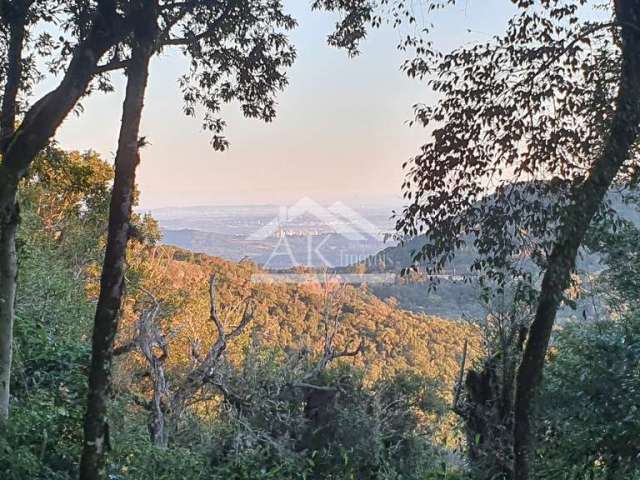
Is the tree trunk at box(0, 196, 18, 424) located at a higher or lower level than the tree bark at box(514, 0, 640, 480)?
lower

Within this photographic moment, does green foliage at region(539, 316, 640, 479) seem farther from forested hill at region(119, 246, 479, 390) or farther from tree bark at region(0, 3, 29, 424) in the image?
forested hill at region(119, 246, 479, 390)

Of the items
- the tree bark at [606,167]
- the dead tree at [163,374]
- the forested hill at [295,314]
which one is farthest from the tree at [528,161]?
the forested hill at [295,314]

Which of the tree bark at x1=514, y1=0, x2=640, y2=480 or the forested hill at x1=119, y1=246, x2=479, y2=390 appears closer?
the tree bark at x1=514, y1=0, x2=640, y2=480

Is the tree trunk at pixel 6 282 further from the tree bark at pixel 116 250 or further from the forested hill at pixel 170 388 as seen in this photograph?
the tree bark at pixel 116 250

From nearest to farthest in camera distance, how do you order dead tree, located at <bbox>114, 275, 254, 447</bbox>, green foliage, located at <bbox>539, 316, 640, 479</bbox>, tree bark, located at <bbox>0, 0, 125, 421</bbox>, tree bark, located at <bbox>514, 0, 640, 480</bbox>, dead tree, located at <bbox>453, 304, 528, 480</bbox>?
tree bark, located at <bbox>514, 0, 640, 480</bbox> < tree bark, located at <bbox>0, 0, 125, 421</bbox> < green foliage, located at <bbox>539, 316, 640, 479</bbox> < dead tree, located at <bbox>453, 304, 528, 480</bbox> < dead tree, located at <bbox>114, 275, 254, 447</bbox>

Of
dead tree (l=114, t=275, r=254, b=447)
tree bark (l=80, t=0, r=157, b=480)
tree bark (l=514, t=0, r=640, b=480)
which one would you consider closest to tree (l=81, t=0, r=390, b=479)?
tree bark (l=80, t=0, r=157, b=480)

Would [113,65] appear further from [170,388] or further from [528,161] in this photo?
[170,388]

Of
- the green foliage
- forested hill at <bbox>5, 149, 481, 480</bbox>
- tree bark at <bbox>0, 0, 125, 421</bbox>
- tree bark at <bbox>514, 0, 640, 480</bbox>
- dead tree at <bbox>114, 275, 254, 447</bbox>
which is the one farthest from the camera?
dead tree at <bbox>114, 275, 254, 447</bbox>

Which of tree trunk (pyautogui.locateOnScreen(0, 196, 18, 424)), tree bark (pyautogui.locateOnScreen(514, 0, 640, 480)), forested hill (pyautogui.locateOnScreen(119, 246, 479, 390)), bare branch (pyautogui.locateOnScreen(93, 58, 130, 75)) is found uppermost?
bare branch (pyautogui.locateOnScreen(93, 58, 130, 75))
